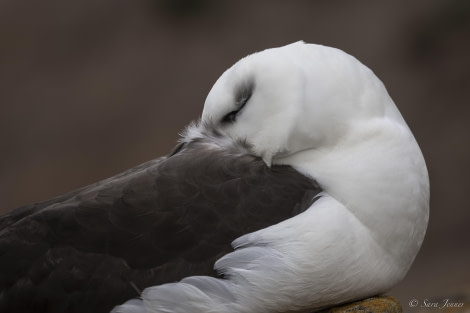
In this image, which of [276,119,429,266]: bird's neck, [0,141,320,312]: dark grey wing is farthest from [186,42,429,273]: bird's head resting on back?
[0,141,320,312]: dark grey wing

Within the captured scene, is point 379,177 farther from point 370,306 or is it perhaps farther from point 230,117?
point 230,117

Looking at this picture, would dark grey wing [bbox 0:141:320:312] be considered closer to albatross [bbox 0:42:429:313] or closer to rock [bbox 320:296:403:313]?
albatross [bbox 0:42:429:313]

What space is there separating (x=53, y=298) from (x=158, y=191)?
1.95ft

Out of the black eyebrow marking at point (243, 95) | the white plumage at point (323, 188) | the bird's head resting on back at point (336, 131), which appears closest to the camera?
the white plumage at point (323, 188)

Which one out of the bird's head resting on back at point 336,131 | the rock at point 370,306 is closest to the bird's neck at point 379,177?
the bird's head resting on back at point 336,131

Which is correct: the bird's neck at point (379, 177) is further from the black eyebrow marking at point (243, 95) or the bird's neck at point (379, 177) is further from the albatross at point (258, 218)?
the black eyebrow marking at point (243, 95)

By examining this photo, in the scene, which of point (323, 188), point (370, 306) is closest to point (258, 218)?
point (323, 188)

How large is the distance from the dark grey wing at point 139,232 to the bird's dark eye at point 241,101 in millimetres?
208

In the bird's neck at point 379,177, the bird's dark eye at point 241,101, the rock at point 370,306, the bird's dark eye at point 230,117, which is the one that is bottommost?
the rock at point 370,306

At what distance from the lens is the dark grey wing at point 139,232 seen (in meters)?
3.68

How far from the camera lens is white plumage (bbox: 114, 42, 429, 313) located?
3602mm

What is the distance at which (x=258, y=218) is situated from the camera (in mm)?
3678

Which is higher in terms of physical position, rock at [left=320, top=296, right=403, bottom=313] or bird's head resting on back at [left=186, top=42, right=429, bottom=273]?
bird's head resting on back at [left=186, top=42, right=429, bottom=273]

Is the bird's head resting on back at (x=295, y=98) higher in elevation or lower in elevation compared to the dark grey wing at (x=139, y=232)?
higher
